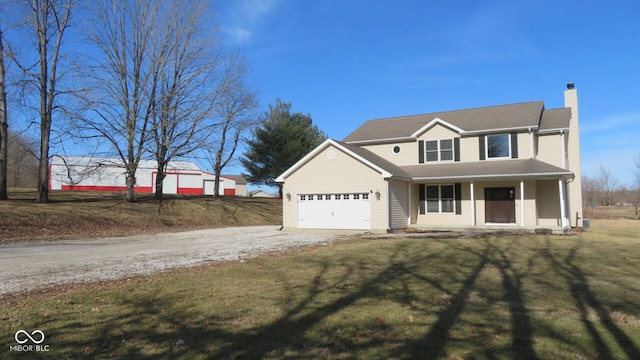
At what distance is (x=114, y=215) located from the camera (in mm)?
23469

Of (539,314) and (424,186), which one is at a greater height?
(424,186)

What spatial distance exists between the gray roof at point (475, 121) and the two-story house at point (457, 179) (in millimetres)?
89

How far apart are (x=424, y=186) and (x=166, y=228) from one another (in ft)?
47.5

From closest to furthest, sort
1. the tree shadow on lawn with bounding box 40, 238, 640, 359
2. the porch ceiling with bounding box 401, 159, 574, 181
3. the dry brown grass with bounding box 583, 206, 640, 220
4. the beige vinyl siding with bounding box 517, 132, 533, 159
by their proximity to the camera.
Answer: the tree shadow on lawn with bounding box 40, 238, 640, 359, the porch ceiling with bounding box 401, 159, 574, 181, the beige vinyl siding with bounding box 517, 132, 533, 159, the dry brown grass with bounding box 583, 206, 640, 220

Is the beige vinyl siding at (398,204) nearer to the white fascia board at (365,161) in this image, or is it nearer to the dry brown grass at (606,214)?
the white fascia board at (365,161)

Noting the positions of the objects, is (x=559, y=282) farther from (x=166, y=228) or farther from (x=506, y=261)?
(x=166, y=228)

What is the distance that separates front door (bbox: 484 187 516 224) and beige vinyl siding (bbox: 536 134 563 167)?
249 centimetres

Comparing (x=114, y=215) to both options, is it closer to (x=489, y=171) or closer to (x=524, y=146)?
(x=489, y=171)

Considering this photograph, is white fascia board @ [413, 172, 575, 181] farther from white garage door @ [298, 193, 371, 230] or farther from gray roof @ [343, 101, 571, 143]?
white garage door @ [298, 193, 371, 230]

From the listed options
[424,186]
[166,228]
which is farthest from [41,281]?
[424,186]

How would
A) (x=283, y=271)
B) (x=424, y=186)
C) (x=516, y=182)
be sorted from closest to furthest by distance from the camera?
(x=283, y=271) < (x=516, y=182) < (x=424, y=186)

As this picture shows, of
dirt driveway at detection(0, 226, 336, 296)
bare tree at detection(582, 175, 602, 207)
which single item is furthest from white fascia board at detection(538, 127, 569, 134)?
bare tree at detection(582, 175, 602, 207)

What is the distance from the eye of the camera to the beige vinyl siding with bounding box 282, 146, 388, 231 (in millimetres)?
20172

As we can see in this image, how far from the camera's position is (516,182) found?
20.7 m
